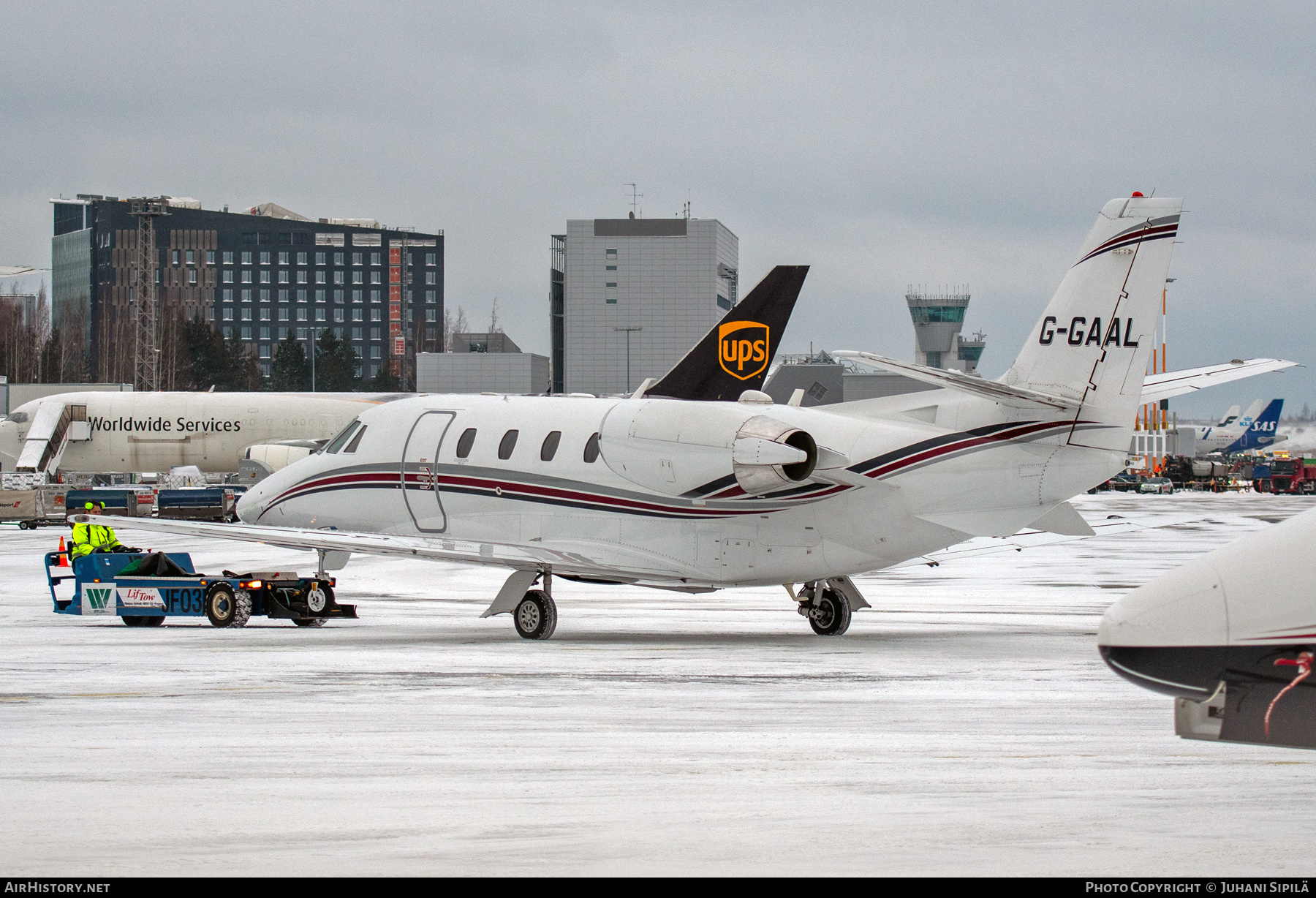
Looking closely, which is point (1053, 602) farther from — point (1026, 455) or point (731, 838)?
point (731, 838)

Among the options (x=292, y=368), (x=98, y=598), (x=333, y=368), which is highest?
(x=333, y=368)

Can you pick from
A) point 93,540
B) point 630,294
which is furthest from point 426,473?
point 630,294

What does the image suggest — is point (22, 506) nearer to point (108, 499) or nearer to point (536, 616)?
point (108, 499)

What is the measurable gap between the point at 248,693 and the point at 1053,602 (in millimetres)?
15844

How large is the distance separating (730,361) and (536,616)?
15.0 m

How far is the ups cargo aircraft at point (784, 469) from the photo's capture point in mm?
17000

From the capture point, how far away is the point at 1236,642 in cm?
678

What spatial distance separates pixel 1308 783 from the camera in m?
8.72

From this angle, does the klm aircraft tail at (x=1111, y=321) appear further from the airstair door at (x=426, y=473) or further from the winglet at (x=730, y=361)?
the winglet at (x=730, y=361)

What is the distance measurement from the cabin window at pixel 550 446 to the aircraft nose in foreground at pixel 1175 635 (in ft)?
43.2

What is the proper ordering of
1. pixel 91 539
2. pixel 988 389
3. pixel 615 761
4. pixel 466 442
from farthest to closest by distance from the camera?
pixel 91 539 → pixel 466 442 → pixel 988 389 → pixel 615 761

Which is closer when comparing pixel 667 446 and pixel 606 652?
pixel 606 652

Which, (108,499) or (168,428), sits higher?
(168,428)
